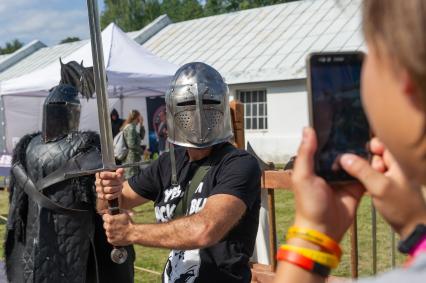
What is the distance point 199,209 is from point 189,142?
15.1 inches

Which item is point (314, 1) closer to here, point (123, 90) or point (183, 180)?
point (123, 90)

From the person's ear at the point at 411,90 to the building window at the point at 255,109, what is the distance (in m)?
18.0

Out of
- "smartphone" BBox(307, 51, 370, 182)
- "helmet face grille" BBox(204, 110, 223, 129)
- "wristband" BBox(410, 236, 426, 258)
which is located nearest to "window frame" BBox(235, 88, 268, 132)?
"helmet face grille" BBox(204, 110, 223, 129)

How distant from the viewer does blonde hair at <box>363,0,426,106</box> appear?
900 millimetres

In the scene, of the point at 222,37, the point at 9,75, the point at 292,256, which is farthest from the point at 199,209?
the point at 9,75

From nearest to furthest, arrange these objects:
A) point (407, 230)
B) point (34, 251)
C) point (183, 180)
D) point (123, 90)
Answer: point (407, 230) < point (183, 180) < point (34, 251) < point (123, 90)

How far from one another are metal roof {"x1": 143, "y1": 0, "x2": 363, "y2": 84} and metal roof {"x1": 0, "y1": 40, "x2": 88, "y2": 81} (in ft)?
16.3

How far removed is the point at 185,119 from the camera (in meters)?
2.91

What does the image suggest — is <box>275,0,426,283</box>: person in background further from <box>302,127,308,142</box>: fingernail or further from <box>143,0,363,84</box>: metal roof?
<box>143,0,363,84</box>: metal roof

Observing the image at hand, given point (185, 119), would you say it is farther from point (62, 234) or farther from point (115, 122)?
point (115, 122)

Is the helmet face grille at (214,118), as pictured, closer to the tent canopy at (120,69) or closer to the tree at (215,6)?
the tent canopy at (120,69)

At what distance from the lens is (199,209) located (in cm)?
252

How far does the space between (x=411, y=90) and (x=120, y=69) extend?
918 centimetres

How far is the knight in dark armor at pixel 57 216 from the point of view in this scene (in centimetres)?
341
